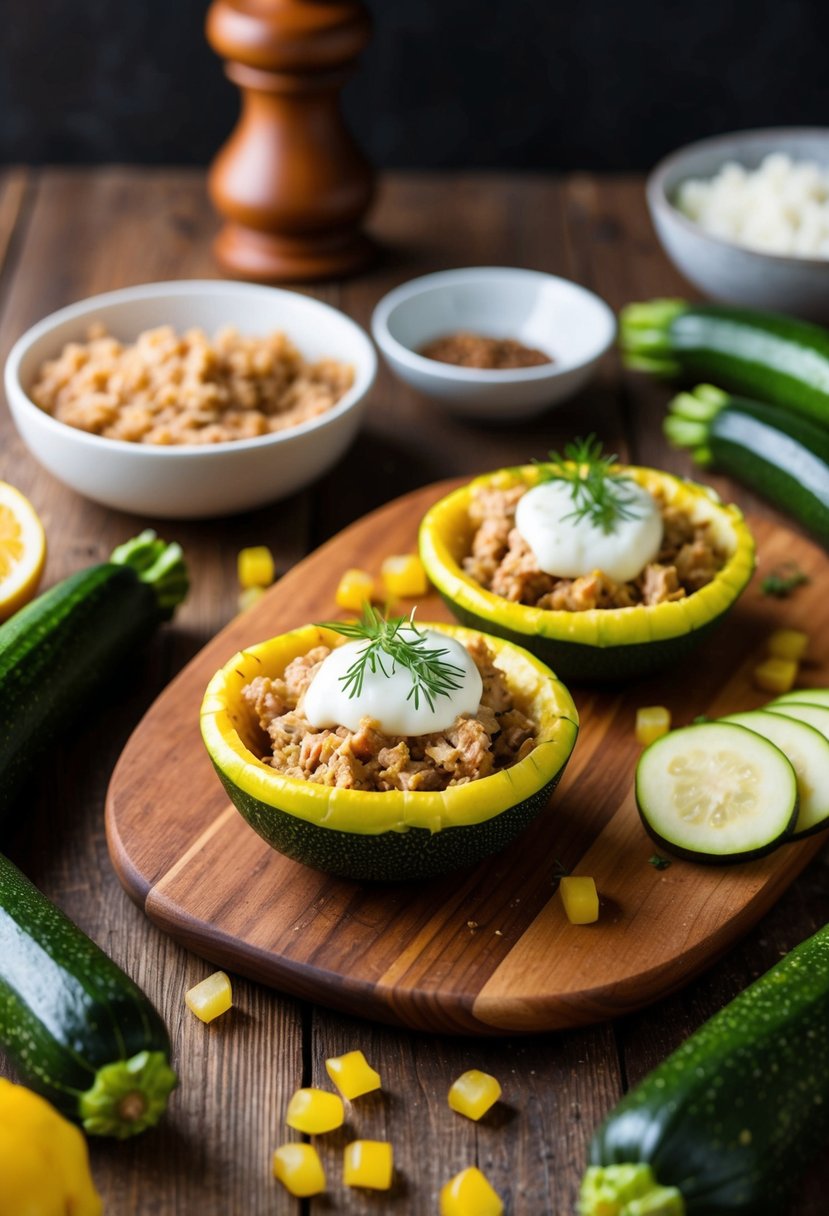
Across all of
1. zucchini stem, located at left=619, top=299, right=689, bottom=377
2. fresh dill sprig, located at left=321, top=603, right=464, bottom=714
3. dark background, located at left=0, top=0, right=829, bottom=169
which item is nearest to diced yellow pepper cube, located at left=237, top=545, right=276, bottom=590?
fresh dill sprig, located at left=321, top=603, right=464, bottom=714

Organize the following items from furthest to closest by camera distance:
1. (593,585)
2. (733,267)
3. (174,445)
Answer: (733,267)
(174,445)
(593,585)

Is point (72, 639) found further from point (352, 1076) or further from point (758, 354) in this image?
point (758, 354)

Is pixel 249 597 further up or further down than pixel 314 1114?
further down

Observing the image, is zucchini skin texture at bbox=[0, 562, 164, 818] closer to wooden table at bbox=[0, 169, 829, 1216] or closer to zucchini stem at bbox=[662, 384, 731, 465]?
wooden table at bbox=[0, 169, 829, 1216]

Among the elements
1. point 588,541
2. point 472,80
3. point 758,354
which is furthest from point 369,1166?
point 472,80

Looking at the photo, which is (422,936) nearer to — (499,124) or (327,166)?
(327,166)

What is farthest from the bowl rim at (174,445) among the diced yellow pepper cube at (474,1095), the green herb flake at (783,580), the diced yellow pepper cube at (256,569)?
the diced yellow pepper cube at (474,1095)

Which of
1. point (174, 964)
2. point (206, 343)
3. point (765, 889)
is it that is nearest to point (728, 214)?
point (206, 343)
